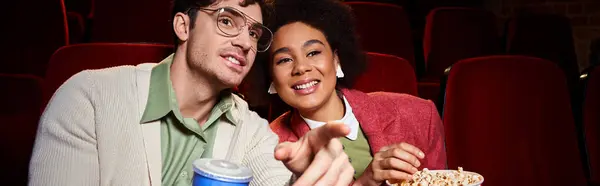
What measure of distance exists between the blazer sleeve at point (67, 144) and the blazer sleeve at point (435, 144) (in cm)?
58

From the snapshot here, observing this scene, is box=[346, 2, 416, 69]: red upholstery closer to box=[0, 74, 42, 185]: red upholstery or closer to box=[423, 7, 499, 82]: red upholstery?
box=[423, 7, 499, 82]: red upholstery

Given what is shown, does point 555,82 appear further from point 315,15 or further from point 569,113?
→ point 315,15

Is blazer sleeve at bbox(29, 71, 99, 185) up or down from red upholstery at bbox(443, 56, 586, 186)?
up

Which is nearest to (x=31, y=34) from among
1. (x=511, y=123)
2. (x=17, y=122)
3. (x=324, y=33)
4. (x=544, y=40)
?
(x=17, y=122)

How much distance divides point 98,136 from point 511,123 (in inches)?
31.0

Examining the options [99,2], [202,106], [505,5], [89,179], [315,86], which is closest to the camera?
[89,179]

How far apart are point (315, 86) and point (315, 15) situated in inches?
5.6

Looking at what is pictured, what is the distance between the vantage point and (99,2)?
5.65ft

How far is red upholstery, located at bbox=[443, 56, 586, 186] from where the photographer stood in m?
1.20

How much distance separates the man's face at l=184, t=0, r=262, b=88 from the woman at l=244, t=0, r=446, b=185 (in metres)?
0.19

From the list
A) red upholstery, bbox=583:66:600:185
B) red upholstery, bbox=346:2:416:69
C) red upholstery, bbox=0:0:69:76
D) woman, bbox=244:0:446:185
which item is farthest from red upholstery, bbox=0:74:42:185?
red upholstery, bbox=583:66:600:185

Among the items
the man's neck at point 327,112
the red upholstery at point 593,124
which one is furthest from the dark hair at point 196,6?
the red upholstery at point 593,124

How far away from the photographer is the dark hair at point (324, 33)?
1121 mm

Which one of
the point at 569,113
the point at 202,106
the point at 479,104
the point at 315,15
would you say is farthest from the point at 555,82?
the point at 202,106
